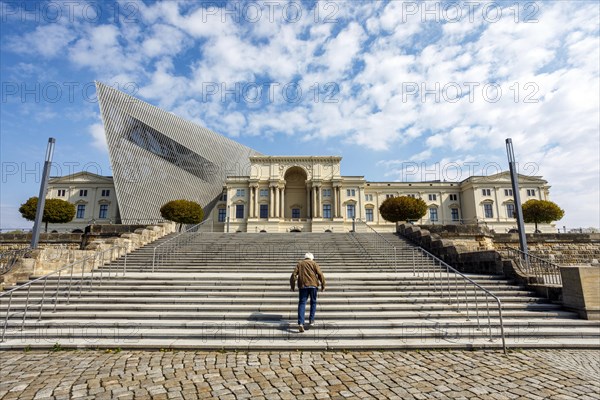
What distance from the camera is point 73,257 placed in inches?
442

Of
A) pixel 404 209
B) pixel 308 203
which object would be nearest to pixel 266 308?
pixel 404 209

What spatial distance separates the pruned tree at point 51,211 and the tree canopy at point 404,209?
3638 centimetres

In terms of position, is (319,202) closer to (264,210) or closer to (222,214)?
(264,210)

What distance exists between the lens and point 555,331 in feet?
18.7

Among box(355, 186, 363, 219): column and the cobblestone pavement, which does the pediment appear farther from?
the cobblestone pavement

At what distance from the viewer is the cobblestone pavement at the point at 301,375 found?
139 inches

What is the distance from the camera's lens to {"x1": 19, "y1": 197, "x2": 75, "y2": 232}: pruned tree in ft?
109

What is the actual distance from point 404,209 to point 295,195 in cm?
1941

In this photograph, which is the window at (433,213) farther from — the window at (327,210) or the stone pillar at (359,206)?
the window at (327,210)

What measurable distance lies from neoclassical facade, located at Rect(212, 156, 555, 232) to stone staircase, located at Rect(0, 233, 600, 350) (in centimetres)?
3587

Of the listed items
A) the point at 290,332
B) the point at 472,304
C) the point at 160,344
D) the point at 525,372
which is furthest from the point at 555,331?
the point at 160,344

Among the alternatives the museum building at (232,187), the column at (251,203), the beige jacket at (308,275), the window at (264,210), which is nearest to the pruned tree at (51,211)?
the museum building at (232,187)

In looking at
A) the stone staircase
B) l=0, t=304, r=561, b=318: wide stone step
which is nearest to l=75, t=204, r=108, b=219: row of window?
the stone staircase

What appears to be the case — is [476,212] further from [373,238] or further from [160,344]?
[160,344]
